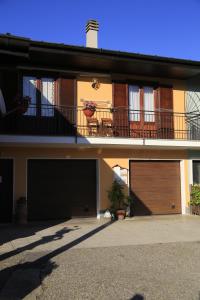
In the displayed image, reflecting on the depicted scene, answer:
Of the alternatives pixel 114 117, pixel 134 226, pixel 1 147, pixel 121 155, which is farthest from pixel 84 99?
pixel 134 226

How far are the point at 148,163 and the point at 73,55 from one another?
212 inches

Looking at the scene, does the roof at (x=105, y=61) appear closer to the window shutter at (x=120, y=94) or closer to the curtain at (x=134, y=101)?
the window shutter at (x=120, y=94)

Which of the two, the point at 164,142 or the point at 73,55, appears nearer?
the point at 73,55

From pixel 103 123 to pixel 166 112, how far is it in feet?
9.24

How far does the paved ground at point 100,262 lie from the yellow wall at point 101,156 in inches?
89.4

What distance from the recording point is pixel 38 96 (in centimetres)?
1603

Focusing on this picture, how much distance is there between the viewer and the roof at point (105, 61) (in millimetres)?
14820

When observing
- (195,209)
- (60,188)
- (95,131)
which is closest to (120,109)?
(95,131)

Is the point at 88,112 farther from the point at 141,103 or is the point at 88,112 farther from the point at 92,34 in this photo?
the point at 92,34

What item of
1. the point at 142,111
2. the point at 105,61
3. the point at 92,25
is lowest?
the point at 142,111

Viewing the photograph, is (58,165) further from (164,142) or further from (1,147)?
(164,142)

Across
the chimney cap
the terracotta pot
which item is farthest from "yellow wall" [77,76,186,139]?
the terracotta pot

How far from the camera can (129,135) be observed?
17.1 m

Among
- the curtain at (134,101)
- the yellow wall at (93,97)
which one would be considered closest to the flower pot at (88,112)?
the yellow wall at (93,97)
